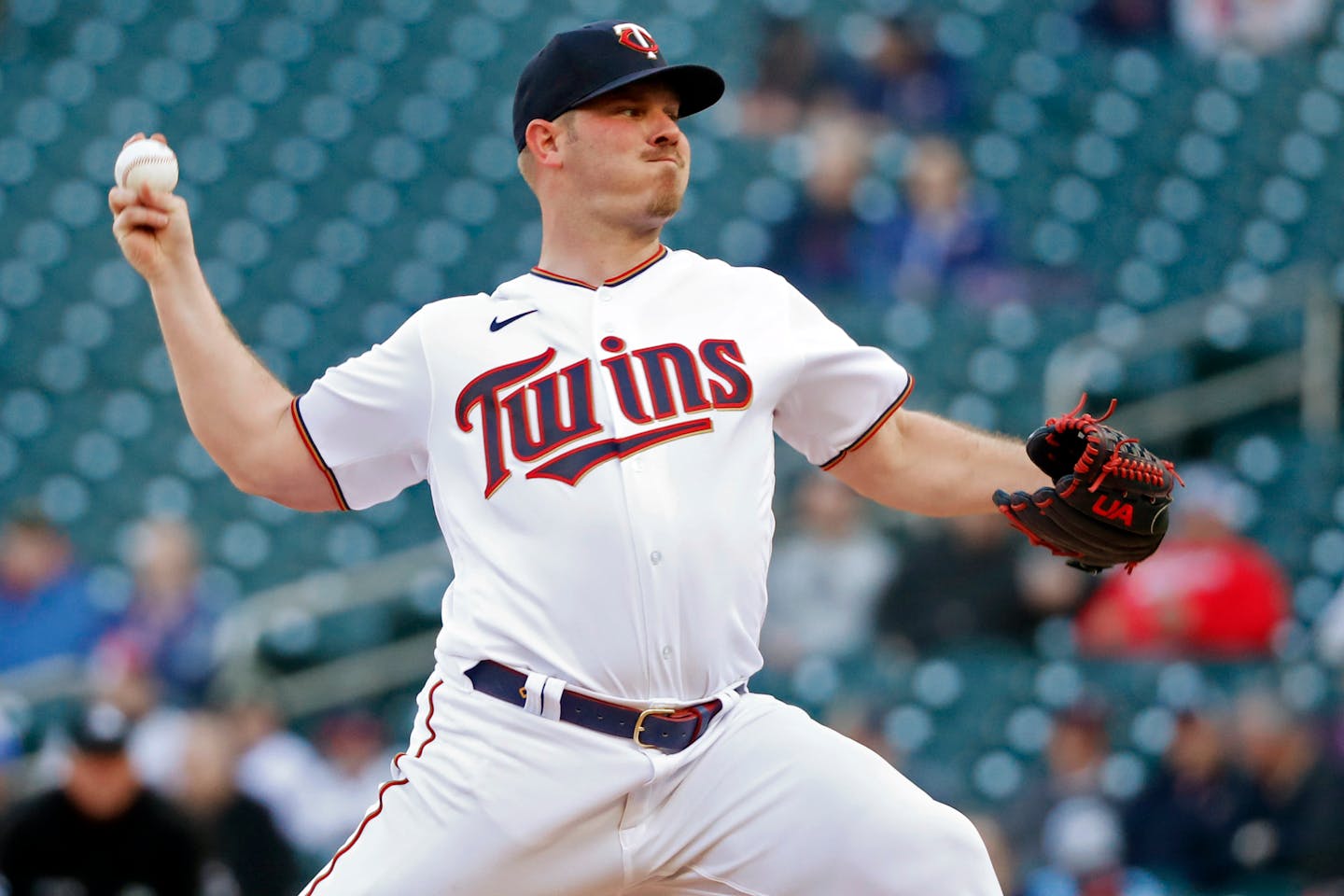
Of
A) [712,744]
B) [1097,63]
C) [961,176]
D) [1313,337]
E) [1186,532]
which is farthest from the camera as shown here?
[1097,63]

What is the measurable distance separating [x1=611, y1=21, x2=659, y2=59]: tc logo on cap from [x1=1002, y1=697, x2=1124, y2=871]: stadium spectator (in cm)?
376

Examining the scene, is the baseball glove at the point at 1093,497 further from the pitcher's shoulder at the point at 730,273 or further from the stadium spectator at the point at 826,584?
the stadium spectator at the point at 826,584

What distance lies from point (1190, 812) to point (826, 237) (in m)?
3.18

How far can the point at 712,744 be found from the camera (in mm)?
2605

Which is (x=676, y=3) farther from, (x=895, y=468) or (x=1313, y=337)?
(x=895, y=468)

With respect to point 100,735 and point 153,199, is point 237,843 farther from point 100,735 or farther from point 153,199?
point 153,199

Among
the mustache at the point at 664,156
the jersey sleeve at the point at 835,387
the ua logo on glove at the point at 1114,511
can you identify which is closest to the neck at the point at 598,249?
the mustache at the point at 664,156

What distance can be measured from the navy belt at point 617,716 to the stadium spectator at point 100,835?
10.5 ft

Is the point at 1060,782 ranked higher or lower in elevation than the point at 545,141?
lower

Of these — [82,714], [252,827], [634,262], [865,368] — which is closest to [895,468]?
[865,368]

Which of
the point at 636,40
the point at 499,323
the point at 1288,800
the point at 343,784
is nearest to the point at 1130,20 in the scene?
the point at 1288,800

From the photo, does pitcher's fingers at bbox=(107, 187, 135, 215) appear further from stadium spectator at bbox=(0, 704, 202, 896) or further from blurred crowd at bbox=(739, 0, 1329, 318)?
blurred crowd at bbox=(739, 0, 1329, 318)

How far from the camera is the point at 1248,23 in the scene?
29.4 feet

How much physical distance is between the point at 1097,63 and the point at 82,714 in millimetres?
5900
